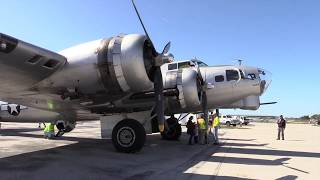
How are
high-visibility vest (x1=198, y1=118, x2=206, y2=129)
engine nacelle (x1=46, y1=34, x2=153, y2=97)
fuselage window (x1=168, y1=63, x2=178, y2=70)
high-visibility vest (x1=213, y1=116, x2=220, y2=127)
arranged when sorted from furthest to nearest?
high-visibility vest (x1=213, y1=116, x2=220, y2=127) < high-visibility vest (x1=198, y1=118, x2=206, y2=129) < fuselage window (x1=168, y1=63, x2=178, y2=70) < engine nacelle (x1=46, y1=34, x2=153, y2=97)

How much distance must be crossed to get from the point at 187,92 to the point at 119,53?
402 centimetres

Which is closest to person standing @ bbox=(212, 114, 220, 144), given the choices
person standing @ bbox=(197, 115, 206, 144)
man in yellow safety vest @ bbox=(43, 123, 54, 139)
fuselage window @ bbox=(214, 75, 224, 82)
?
person standing @ bbox=(197, 115, 206, 144)

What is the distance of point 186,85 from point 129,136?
339 cm

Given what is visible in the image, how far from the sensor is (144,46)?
37.5 ft

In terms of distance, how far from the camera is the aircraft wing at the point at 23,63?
9.08m

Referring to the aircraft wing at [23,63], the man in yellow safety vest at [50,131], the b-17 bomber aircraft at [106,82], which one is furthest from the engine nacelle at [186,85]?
the man in yellow safety vest at [50,131]

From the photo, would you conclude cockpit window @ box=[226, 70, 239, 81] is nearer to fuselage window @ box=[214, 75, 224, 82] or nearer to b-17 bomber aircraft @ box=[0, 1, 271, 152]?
fuselage window @ box=[214, 75, 224, 82]

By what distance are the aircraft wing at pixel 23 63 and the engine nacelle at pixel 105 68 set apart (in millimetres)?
388

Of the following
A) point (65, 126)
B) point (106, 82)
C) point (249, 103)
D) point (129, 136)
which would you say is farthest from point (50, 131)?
point (249, 103)

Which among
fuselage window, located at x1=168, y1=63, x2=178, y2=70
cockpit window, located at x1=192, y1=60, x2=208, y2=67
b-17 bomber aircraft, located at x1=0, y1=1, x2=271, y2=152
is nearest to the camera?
b-17 bomber aircraft, located at x1=0, y1=1, x2=271, y2=152

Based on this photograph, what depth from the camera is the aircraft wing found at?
9.08m

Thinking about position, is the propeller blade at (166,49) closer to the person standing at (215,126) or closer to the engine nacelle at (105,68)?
the engine nacelle at (105,68)

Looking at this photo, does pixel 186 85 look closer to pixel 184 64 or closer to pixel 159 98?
pixel 184 64

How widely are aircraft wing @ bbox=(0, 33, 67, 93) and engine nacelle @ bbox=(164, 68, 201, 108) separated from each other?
4.87 m
